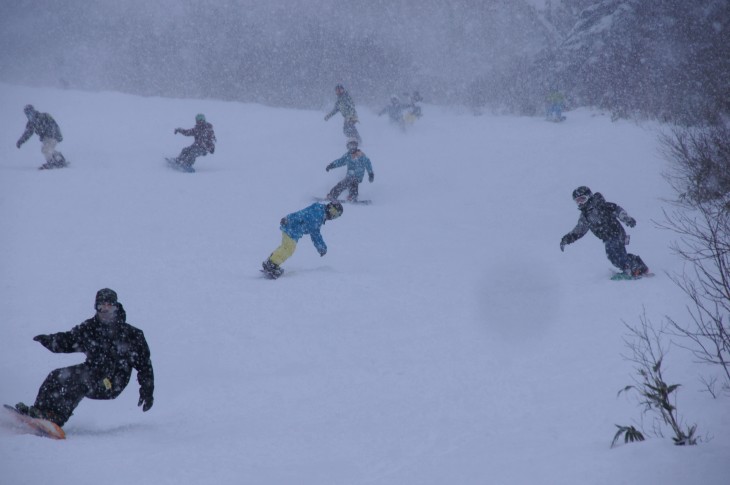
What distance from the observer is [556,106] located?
2094 cm

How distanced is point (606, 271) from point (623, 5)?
26953 millimetres

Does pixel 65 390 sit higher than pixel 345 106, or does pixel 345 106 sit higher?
pixel 345 106

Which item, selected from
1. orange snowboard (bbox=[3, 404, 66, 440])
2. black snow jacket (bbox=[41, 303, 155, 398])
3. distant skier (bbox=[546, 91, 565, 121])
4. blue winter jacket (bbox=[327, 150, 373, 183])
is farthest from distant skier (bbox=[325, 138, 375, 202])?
distant skier (bbox=[546, 91, 565, 121])

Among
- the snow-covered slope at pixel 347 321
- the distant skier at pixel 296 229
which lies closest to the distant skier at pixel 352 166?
the snow-covered slope at pixel 347 321

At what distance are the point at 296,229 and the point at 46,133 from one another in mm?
8560

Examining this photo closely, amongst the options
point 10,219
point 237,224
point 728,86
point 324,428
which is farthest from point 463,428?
point 728,86

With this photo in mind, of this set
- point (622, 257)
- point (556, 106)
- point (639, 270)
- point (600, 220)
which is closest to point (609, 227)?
point (600, 220)

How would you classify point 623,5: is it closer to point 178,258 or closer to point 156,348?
point 178,258

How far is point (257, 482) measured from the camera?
10.5ft

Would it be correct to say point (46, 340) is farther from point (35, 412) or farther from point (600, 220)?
point (600, 220)

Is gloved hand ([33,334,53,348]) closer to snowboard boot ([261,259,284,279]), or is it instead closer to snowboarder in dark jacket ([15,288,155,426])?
snowboarder in dark jacket ([15,288,155,426])

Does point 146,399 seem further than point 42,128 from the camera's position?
No

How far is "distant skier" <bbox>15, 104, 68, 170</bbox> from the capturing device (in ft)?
42.9

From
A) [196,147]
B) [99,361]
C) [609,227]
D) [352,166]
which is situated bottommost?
[99,361]
